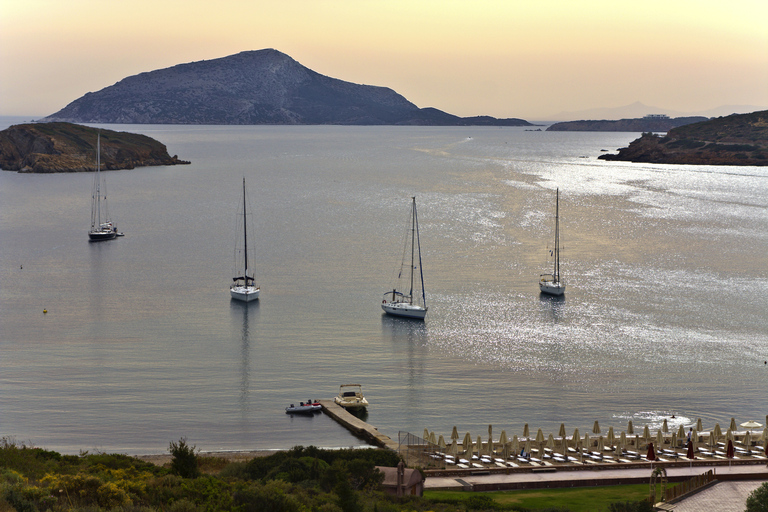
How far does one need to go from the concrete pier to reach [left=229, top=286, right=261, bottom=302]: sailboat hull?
19.6 meters

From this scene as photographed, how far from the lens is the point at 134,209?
9950 cm

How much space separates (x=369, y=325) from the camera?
4594cm

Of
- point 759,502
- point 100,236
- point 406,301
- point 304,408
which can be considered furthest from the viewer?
point 100,236

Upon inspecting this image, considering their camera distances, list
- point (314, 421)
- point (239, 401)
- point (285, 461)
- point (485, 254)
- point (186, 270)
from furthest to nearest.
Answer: point (485, 254) < point (186, 270) < point (239, 401) < point (314, 421) < point (285, 461)

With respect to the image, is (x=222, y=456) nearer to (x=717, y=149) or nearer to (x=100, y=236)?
(x=100, y=236)

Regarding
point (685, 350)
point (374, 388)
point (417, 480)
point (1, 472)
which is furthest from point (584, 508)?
point (685, 350)

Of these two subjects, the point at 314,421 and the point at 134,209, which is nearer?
the point at 314,421

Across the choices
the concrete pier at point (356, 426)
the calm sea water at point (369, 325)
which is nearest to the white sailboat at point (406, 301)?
the calm sea water at point (369, 325)

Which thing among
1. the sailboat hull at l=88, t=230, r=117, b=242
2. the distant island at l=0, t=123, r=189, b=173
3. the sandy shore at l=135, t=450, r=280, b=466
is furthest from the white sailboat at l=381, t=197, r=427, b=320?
the distant island at l=0, t=123, r=189, b=173

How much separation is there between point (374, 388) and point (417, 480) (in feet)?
53.1

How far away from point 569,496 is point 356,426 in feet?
36.9

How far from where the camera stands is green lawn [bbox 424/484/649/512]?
1933 centimetres

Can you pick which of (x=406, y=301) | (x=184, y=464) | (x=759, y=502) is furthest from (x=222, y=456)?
(x=406, y=301)

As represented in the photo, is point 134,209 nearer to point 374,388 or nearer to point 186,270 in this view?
point 186,270
